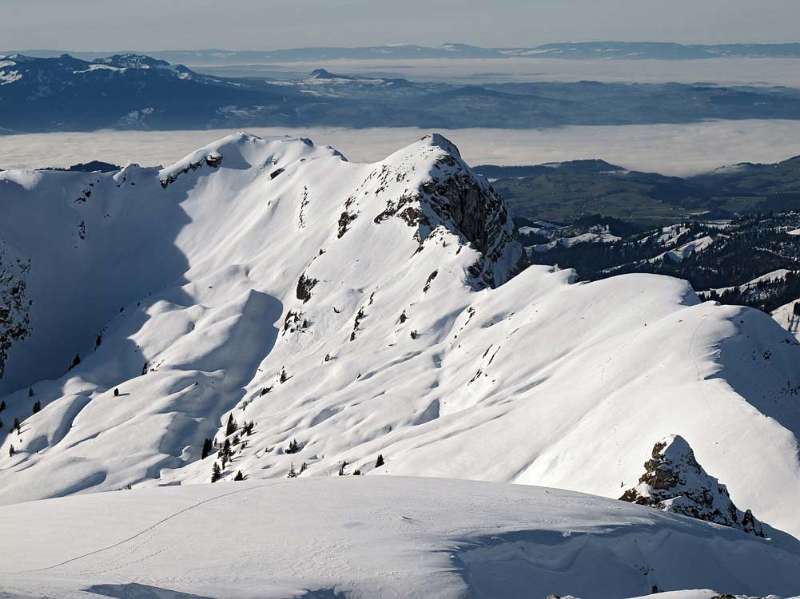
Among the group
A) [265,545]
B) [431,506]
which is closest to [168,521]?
[265,545]

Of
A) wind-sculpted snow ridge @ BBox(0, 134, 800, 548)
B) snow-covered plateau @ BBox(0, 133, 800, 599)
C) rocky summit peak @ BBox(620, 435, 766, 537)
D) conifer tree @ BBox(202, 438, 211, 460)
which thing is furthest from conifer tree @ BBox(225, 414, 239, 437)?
rocky summit peak @ BBox(620, 435, 766, 537)

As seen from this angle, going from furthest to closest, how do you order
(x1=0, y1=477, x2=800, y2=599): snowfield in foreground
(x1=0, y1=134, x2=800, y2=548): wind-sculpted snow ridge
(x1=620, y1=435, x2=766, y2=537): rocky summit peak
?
(x1=0, y1=134, x2=800, y2=548): wind-sculpted snow ridge < (x1=620, y1=435, x2=766, y2=537): rocky summit peak < (x1=0, y1=477, x2=800, y2=599): snowfield in foreground

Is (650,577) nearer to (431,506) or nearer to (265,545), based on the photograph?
(431,506)

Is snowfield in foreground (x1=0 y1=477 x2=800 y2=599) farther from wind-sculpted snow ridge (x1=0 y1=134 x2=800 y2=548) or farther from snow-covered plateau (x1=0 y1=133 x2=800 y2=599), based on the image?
wind-sculpted snow ridge (x1=0 y1=134 x2=800 y2=548)

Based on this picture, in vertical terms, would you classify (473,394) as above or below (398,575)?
below

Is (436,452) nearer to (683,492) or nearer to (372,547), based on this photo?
(683,492)

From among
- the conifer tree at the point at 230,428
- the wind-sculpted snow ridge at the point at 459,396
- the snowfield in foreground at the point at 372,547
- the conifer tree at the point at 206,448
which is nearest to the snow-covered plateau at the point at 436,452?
the snowfield in foreground at the point at 372,547

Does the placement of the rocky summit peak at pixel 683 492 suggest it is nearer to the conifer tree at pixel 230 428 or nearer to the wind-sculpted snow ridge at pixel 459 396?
the wind-sculpted snow ridge at pixel 459 396
